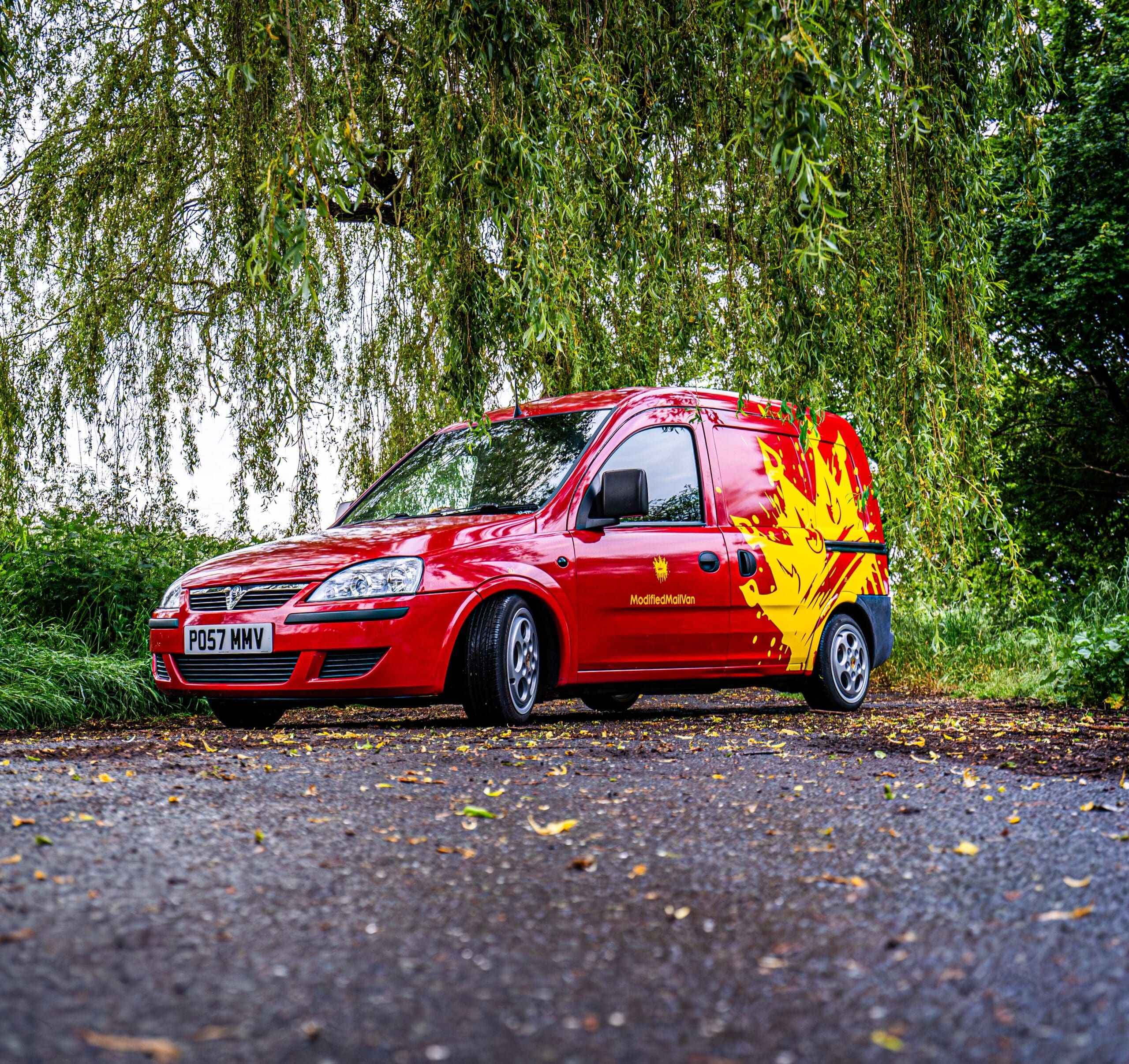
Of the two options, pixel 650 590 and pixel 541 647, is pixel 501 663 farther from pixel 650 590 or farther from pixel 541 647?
pixel 650 590

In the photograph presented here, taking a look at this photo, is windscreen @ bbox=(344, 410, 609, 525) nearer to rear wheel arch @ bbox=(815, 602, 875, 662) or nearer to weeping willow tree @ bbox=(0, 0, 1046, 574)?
weeping willow tree @ bbox=(0, 0, 1046, 574)

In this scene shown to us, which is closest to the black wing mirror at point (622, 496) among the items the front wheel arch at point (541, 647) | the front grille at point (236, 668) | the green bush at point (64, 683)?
the front wheel arch at point (541, 647)

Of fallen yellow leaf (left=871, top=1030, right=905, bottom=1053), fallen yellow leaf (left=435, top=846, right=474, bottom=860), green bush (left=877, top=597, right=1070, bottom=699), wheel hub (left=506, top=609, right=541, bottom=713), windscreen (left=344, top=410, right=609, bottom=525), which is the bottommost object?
green bush (left=877, top=597, right=1070, bottom=699)

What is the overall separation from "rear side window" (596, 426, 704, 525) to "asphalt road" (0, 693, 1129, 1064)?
259 centimetres

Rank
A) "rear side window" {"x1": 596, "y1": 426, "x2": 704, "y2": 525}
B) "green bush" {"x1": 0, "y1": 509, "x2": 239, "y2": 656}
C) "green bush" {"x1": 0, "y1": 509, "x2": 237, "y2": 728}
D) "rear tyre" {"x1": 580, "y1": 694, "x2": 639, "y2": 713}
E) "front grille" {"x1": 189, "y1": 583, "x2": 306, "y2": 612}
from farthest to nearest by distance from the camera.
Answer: "green bush" {"x1": 0, "y1": 509, "x2": 239, "y2": 656}
"rear tyre" {"x1": 580, "y1": 694, "x2": 639, "y2": 713}
"green bush" {"x1": 0, "y1": 509, "x2": 237, "y2": 728}
"rear side window" {"x1": 596, "y1": 426, "x2": 704, "y2": 525}
"front grille" {"x1": 189, "y1": 583, "x2": 306, "y2": 612}

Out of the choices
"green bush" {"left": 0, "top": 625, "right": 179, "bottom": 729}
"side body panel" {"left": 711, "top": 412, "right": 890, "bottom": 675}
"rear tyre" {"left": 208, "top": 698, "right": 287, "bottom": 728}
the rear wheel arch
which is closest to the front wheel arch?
"rear tyre" {"left": 208, "top": 698, "right": 287, "bottom": 728}

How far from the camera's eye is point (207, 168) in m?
10.7

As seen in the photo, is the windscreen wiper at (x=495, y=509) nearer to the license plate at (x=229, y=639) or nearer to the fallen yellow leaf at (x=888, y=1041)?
the license plate at (x=229, y=639)

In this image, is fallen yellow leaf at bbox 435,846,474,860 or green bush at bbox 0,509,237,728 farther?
green bush at bbox 0,509,237,728

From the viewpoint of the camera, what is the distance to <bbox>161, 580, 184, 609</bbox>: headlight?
277 inches

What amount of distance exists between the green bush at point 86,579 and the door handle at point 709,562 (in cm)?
437

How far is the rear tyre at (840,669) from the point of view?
28.3 ft

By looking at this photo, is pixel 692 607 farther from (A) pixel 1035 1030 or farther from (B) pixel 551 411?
(A) pixel 1035 1030

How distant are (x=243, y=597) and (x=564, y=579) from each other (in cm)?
170
